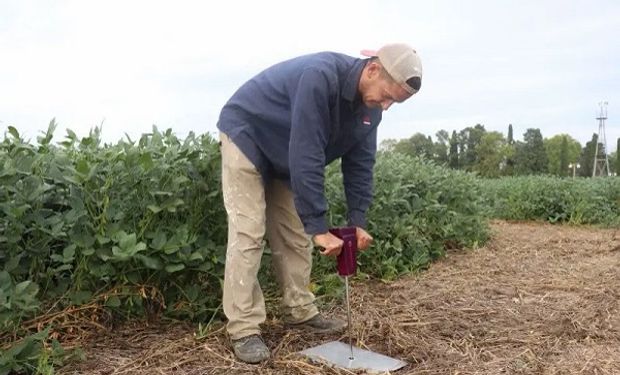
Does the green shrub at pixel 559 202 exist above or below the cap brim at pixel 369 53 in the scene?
below

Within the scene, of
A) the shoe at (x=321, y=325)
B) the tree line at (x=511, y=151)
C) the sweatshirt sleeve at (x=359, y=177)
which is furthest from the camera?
the tree line at (x=511, y=151)

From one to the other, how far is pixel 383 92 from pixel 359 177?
0.60 meters

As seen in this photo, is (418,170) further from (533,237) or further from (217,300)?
(217,300)

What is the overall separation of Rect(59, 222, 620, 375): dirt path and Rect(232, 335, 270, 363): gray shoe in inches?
1.5

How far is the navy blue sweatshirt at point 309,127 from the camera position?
103 inches

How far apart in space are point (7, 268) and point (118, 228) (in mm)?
481

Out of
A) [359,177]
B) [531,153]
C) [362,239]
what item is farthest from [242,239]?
[531,153]

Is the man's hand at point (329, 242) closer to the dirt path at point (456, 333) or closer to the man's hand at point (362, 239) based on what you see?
the man's hand at point (362, 239)

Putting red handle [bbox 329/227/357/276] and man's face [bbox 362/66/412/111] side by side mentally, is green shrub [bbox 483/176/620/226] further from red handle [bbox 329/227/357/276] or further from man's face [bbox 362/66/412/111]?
man's face [bbox 362/66/412/111]

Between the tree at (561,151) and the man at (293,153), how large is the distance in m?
44.5

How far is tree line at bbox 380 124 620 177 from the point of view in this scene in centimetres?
2450

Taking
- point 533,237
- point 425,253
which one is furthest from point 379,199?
point 533,237

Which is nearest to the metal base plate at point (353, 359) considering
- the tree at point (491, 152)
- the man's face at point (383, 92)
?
the man's face at point (383, 92)

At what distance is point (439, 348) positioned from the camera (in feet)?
9.95
